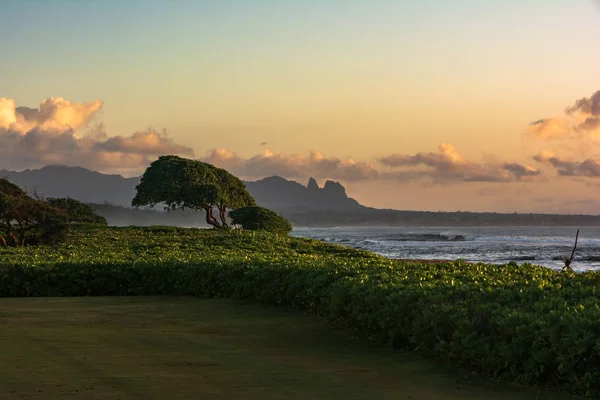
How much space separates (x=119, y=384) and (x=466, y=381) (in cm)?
386

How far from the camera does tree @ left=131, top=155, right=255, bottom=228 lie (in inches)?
1777

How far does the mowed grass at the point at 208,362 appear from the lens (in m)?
7.76

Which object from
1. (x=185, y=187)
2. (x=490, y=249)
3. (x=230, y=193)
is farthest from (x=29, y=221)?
(x=490, y=249)

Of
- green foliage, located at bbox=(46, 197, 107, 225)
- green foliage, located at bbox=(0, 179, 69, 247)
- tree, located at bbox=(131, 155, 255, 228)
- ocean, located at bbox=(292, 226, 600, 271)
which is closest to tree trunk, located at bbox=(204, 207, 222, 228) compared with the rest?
tree, located at bbox=(131, 155, 255, 228)

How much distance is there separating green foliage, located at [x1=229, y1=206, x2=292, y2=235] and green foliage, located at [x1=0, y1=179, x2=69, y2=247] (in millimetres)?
15664

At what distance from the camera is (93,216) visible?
4850cm

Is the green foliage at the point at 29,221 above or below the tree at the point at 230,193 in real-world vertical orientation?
below

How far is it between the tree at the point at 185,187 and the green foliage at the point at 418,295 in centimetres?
2202

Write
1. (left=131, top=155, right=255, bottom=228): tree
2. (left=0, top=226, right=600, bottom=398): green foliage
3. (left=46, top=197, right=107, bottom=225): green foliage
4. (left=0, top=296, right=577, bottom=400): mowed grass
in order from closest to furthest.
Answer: (left=0, top=296, right=577, bottom=400): mowed grass → (left=0, top=226, right=600, bottom=398): green foliage → (left=131, top=155, right=255, bottom=228): tree → (left=46, top=197, right=107, bottom=225): green foliage

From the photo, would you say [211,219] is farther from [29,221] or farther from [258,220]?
[29,221]

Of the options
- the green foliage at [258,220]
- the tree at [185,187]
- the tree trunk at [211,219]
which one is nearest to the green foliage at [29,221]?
the tree at [185,187]

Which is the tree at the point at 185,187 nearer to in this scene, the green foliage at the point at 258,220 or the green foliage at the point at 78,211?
the green foliage at the point at 258,220

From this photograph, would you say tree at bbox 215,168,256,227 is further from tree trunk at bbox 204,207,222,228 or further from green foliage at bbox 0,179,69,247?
green foliage at bbox 0,179,69,247

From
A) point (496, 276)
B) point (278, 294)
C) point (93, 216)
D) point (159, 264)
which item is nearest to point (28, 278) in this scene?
point (159, 264)
